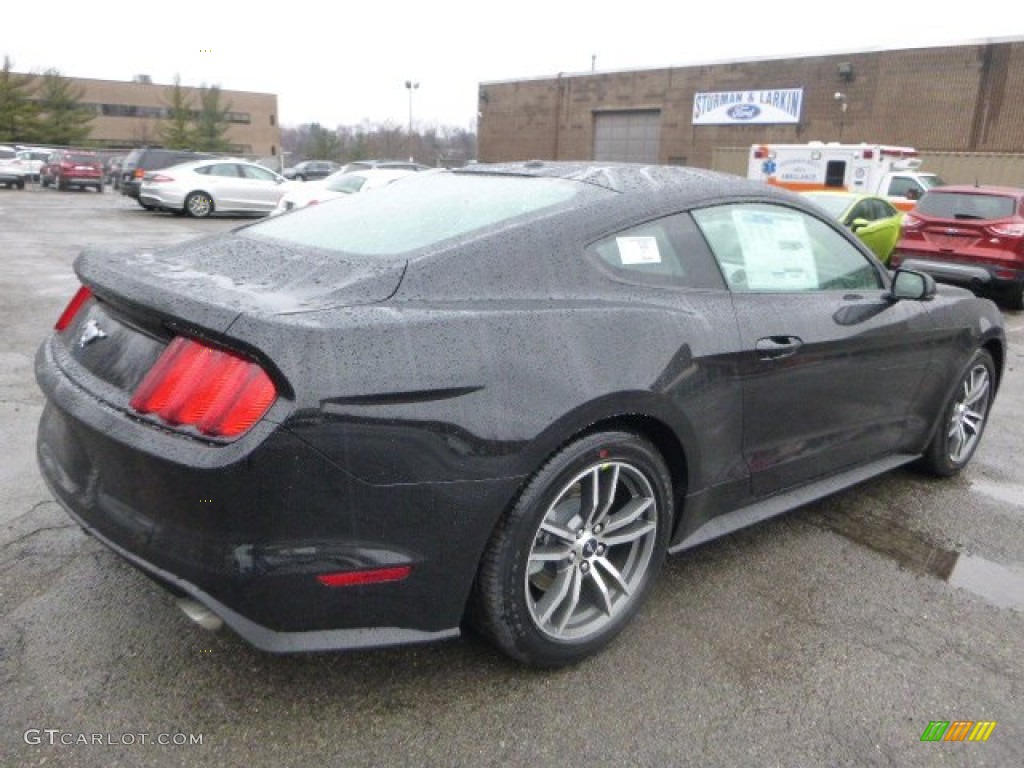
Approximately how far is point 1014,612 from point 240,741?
8.89ft

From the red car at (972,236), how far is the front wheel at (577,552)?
821cm

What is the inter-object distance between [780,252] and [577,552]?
1533mm

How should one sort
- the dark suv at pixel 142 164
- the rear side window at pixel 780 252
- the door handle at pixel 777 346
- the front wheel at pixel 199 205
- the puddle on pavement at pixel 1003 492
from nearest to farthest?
the door handle at pixel 777 346, the rear side window at pixel 780 252, the puddle on pavement at pixel 1003 492, the front wheel at pixel 199 205, the dark suv at pixel 142 164

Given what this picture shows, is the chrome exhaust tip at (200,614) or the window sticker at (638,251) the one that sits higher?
the window sticker at (638,251)

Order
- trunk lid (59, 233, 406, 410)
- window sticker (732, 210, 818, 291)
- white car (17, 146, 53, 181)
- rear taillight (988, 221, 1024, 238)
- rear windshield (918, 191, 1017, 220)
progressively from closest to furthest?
trunk lid (59, 233, 406, 410) < window sticker (732, 210, 818, 291) < rear taillight (988, 221, 1024, 238) < rear windshield (918, 191, 1017, 220) < white car (17, 146, 53, 181)

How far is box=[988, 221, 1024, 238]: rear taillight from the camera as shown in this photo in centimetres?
978

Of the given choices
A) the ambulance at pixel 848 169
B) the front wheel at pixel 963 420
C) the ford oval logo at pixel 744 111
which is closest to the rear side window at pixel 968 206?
the ambulance at pixel 848 169

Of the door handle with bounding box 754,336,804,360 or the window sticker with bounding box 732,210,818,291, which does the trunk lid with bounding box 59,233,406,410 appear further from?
the window sticker with bounding box 732,210,818,291

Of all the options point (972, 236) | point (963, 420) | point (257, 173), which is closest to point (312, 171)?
point (257, 173)

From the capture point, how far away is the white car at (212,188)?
63.9ft

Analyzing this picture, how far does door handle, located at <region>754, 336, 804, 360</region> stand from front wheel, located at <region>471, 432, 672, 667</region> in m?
0.59

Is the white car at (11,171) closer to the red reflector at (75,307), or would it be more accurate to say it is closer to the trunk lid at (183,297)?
the red reflector at (75,307)

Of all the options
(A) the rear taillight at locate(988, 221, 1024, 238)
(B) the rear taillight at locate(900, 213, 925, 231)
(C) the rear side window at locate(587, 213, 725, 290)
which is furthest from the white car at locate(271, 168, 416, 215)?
(C) the rear side window at locate(587, 213, 725, 290)

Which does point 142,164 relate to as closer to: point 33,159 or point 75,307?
point 33,159
